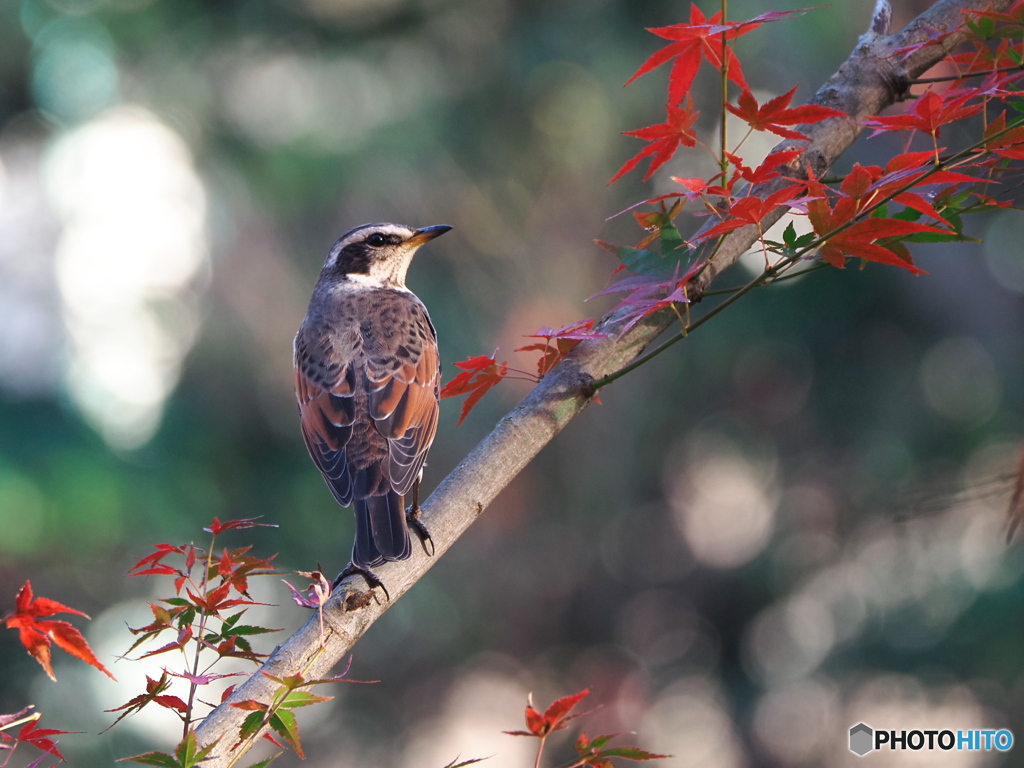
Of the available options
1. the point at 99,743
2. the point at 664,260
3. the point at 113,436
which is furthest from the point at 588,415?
the point at 664,260

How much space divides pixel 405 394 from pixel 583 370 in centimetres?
71

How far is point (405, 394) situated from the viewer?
2.45 meters

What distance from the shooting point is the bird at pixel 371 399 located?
7.17ft

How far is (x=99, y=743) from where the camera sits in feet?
22.2

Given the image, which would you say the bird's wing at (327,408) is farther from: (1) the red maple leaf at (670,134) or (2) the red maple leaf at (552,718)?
(1) the red maple leaf at (670,134)

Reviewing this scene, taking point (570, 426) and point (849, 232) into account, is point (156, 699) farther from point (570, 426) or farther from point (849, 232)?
point (570, 426)

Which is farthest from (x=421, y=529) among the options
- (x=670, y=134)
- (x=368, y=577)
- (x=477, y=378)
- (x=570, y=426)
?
(x=570, y=426)

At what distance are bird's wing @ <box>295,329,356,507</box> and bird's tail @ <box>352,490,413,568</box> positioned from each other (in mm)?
112

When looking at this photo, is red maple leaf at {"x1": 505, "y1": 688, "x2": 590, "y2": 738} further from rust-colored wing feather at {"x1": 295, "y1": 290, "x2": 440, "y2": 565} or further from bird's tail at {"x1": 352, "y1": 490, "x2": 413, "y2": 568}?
rust-colored wing feather at {"x1": 295, "y1": 290, "x2": 440, "y2": 565}

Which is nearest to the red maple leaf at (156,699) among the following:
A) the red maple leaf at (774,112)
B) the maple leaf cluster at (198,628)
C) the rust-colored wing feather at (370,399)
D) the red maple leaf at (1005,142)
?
the maple leaf cluster at (198,628)

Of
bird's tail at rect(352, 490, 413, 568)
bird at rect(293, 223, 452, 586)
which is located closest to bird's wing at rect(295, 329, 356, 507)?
bird at rect(293, 223, 452, 586)

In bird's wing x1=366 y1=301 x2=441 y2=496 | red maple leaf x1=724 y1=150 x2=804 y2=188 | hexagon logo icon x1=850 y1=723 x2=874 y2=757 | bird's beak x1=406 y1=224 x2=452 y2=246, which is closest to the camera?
red maple leaf x1=724 y1=150 x2=804 y2=188

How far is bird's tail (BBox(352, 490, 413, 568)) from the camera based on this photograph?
1812mm

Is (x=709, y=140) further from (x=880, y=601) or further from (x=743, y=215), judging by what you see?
(x=743, y=215)
